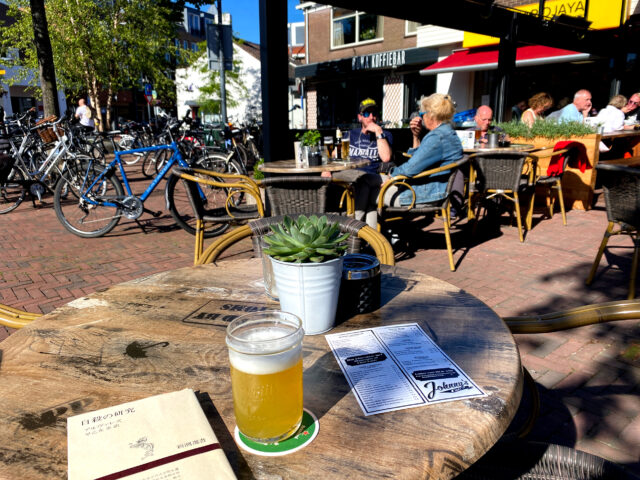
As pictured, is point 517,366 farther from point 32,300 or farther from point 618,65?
point 618,65

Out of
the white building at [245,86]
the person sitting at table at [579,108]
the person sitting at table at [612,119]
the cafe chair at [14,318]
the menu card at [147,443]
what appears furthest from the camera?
the white building at [245,86]

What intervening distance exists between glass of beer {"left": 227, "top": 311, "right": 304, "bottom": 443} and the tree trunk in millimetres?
11509

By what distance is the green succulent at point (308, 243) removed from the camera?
1.03m

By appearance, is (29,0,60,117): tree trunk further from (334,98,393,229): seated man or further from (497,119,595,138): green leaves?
(497,119,595,138): green leaves

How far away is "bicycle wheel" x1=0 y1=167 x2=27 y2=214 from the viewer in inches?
267

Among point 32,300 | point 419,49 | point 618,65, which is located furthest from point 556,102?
point 32,300

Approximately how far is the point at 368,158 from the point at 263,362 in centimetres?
436

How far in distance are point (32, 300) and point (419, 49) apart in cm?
1690

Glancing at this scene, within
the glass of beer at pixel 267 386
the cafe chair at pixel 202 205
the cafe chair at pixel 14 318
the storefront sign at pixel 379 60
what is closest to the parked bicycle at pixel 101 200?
the cafe chair at pixel 202 205

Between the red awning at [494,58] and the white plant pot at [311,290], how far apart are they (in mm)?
12287

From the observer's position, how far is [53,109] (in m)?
10.4

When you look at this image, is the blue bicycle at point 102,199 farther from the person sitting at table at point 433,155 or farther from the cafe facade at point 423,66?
the cafe facade at point 423,66

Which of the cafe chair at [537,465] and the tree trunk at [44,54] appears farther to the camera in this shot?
the tree trunk at [44,54]

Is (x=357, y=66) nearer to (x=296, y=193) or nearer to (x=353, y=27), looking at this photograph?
(x=353, y=27)
